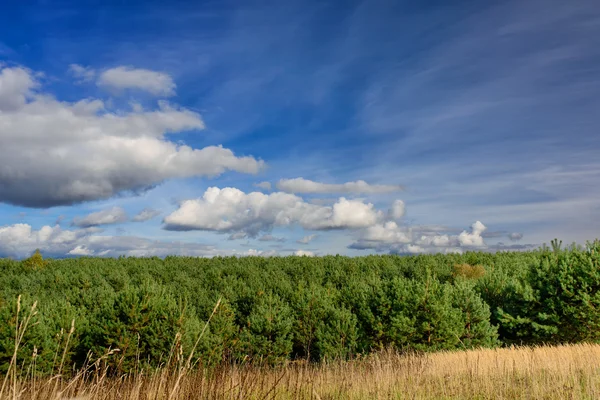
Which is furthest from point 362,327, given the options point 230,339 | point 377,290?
point 230,339

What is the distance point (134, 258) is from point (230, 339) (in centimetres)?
3164

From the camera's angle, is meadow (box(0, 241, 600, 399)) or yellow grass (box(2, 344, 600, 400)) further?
meadow (box(0, 241, 600, 399))

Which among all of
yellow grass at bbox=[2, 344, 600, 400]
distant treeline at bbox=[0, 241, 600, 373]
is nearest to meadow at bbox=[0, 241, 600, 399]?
distant treeline at bbox=[0, 241, 600, 373]

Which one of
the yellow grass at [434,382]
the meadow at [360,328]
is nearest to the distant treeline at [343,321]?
the meadow at [360,328]

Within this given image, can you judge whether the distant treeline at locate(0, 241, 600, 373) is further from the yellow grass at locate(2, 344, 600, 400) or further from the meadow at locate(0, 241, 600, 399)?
the yellow grass at locate(2, 344, 600, 400)

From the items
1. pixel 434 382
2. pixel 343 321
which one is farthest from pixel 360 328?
pixel 434 382

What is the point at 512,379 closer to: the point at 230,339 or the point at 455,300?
the point at 455,300

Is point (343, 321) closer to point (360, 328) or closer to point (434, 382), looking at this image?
point (360, 328)

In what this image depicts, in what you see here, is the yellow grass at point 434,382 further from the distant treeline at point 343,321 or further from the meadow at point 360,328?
the distant treeline at point 343,321

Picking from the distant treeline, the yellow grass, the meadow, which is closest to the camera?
the yellow grass

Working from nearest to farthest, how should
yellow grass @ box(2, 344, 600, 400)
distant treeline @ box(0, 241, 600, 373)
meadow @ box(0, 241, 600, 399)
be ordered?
yellow grass @ box(2, 344, 600, 400)
meadow @ box(0, 241, 600, 399)
distant treeline @ box(0, 241, 600, 373)

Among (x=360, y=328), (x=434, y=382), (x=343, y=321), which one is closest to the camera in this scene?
(x=434, y=382)

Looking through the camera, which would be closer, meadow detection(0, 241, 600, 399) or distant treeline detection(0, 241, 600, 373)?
meadow detection(0, 241, 600, 399)

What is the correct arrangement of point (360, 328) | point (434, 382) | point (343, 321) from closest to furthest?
point (434, 382) → point (343, 321) → point (360, 328)
